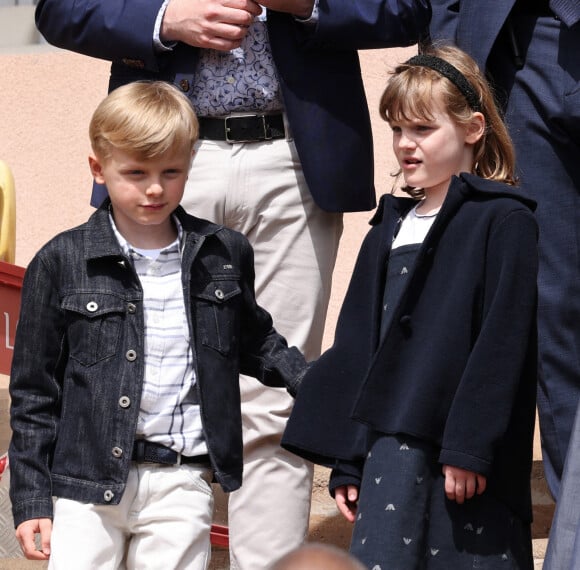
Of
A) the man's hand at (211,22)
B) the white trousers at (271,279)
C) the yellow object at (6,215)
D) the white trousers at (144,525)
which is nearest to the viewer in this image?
the white trousers at (144,525)

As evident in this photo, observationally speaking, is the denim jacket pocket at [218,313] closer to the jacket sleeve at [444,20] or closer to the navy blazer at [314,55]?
the navy blazer at [314,55]

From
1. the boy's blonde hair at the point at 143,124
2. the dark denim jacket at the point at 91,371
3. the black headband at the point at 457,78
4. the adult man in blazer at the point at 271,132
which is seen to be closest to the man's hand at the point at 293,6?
the adult man in blazer at the point at 271,132

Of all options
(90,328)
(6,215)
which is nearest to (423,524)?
(90,328)

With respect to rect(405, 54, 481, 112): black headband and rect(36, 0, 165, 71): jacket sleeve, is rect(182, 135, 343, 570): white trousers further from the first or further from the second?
rect(405, 54, 481, 112): black headband

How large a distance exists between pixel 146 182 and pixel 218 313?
0.30 meters

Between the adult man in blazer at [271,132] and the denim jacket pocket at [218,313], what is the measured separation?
493 millimetres

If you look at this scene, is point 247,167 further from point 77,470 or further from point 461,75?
point 77,470

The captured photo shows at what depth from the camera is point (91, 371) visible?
2855 mm

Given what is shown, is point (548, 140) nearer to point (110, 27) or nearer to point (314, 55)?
point (314, 55)

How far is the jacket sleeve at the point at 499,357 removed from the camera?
282 centimetres

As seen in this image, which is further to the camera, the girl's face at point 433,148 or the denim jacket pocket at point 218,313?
the girl's face at point 433,148

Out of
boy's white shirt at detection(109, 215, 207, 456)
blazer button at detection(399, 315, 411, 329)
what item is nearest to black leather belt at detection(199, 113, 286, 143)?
boy's white shirt at detection(109, 215, 207, 456)

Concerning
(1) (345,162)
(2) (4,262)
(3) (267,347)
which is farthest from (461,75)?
(2) (4,262)

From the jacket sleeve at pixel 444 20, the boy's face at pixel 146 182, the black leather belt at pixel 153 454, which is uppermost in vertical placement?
the jacket sleeve at pixel 444 20
